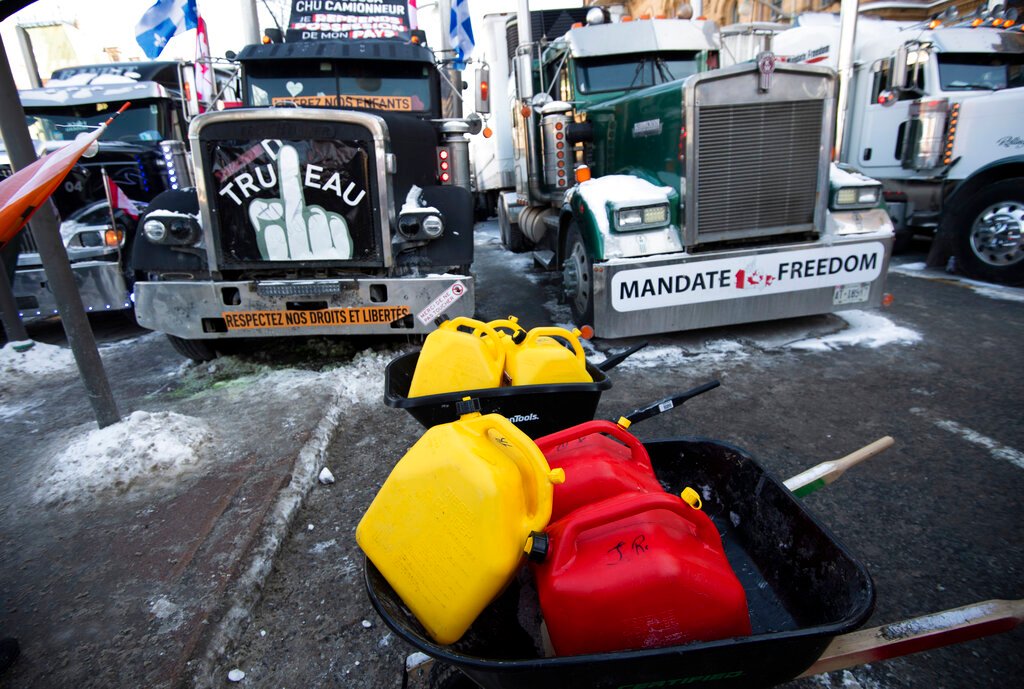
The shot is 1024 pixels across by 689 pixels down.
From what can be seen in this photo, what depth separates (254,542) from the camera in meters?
2.39

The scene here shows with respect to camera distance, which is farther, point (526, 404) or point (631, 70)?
point (631, 70)

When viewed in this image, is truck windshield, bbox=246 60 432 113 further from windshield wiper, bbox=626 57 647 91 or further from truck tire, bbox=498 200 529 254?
truck tire, bbox=498 200 529 254

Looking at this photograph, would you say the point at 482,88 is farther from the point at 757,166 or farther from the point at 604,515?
the point at 604,515

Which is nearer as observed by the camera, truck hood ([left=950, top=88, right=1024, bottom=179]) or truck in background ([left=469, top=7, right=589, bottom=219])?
truck hood ([left=950, top=88, right=1024, bottom=179])

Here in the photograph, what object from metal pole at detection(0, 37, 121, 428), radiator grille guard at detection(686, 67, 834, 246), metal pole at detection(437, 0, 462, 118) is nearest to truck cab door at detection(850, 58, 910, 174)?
radiator grille guard at detection(686, 67, 834, 246)

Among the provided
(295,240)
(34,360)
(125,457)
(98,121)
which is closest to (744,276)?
(295,240)

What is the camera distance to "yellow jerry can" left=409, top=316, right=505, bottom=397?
A: 2506 mm

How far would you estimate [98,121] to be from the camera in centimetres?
807

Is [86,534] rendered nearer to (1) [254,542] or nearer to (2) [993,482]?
(1) [254,542]

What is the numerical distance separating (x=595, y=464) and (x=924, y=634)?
885 mm

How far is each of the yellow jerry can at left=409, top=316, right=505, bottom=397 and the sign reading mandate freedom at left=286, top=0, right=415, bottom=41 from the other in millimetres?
5488

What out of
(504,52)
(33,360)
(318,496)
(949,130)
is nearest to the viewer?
(318,496)

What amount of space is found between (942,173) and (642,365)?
5904 mm

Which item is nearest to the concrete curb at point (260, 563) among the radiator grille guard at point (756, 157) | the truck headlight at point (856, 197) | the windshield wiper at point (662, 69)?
the radiator grille guard at point (756, 157)
